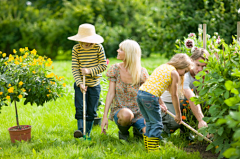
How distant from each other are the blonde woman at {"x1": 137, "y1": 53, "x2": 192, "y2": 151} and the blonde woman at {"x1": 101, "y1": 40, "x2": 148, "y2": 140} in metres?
0.41

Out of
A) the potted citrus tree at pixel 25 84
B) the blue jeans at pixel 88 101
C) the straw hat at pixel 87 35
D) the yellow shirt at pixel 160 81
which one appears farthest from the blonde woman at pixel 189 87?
the potted citrus tree at pixel 25 84

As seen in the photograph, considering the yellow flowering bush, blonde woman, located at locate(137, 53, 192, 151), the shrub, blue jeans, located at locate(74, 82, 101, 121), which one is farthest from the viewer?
blue jeans, located at locate(74, 82, 101, 121)

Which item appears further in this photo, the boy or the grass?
the boy

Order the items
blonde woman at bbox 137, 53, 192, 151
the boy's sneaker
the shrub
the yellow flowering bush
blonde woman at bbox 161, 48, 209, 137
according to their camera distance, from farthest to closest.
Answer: the boy's sneaker
blonde woman at bbox 161, 48, 209, 137
the yellow flowering bush
blonde woman at bbox 137, 53, 192, 151
the shrub

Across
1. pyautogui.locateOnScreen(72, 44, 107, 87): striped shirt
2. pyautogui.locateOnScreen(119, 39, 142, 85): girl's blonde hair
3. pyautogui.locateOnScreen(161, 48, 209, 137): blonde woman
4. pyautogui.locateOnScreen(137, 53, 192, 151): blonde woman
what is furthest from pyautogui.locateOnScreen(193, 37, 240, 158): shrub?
pyautogui.locateOnScreen(72, 44, 107, 87): striped shirt

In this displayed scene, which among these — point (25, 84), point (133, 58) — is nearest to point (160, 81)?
point (133, 58)

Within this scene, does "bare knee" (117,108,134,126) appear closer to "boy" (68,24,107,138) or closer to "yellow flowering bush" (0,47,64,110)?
"boy" (68,24,107,138)

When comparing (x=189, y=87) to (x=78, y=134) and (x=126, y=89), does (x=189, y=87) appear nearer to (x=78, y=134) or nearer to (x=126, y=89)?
(x=126, y=89)

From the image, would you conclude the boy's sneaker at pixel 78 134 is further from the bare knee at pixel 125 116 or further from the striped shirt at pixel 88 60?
the striped shirt at pixel 88 60

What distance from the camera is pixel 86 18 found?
45.1 feet

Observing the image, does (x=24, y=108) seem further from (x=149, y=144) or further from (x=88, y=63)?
(x=149, y=144)

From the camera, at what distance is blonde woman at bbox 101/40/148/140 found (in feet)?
10.4

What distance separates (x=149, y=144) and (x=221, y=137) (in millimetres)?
799

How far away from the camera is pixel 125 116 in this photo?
3145mm
